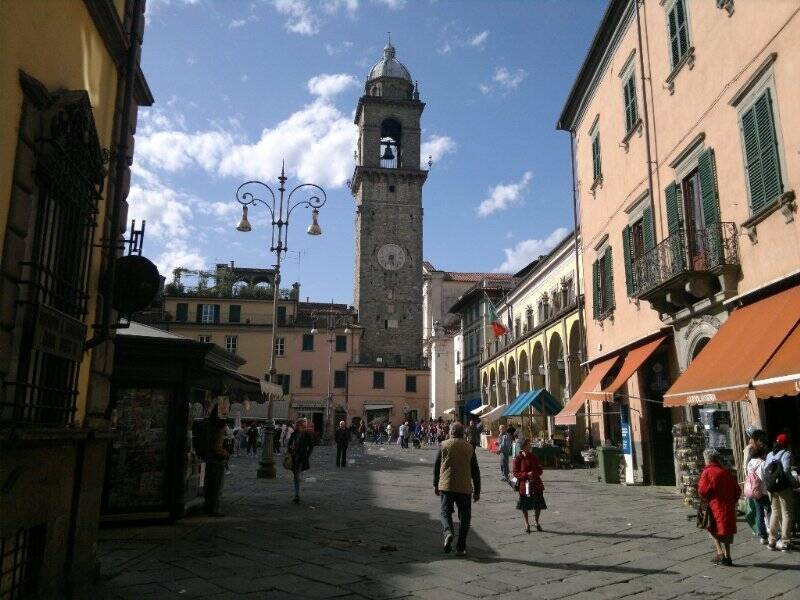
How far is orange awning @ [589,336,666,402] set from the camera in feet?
46.5

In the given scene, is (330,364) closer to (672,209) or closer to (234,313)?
(234,313)

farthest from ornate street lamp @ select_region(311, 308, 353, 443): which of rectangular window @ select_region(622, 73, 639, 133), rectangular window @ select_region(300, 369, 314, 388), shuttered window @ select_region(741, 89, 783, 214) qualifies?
shuttered window @ select_region(741, 89, 783, 214)

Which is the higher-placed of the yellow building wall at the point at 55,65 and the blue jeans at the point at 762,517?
the yellow building wall at the point at 55,65

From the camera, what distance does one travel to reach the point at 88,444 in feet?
19.5

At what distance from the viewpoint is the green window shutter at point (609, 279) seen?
57.6ft

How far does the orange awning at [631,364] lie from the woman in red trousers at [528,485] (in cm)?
527

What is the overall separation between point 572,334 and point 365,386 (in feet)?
113

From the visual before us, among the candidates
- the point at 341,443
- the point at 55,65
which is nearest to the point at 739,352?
the point at 55,65

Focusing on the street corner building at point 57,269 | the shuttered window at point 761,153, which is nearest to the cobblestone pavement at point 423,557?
the street corner building at point 57,269

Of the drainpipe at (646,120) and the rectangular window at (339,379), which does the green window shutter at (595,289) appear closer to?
the drainpipe at (646,120)

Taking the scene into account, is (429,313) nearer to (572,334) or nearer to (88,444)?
(572,334)

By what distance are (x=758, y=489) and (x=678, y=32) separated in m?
9.50

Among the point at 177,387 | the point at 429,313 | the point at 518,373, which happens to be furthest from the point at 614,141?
the point at 429,313

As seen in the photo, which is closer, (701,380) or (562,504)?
(701,380)
